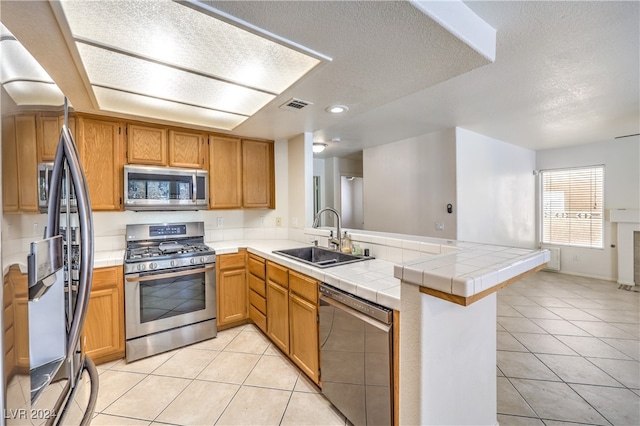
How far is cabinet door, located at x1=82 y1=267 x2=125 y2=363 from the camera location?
2.23 m

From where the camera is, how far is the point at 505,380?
7.11 feet

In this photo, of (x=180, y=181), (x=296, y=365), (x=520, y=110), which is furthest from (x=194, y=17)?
(x=520, y=110)

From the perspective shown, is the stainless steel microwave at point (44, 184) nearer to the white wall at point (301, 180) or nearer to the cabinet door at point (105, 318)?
the cabinet door at point (105, 318)

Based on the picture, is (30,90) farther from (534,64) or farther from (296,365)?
(534,64)

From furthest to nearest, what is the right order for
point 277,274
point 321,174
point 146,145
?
point 321,174, point 146,145, point 277,274

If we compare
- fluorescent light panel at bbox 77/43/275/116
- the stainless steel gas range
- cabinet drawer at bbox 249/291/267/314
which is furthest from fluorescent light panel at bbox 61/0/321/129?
cabinet drawer at bbox 249/291/267/314

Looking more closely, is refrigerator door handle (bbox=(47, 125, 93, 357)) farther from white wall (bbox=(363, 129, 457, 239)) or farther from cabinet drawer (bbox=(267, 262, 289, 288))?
white wall (bbox=(363, 129, 457, 239))

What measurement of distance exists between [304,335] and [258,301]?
2.96ft

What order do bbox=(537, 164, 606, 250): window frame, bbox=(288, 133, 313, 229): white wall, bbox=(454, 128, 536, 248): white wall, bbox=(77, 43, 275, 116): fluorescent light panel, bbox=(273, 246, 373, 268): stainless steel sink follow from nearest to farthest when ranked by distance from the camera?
bbox=(77, 43, 275, 116): fluorescent light panel → bbox=(273, 246, 373, 268): stainless steel sink → bbox=(288, 133, 313, 229): white wall → bbox=(454, 128, 536, 248): white wall → bbox=(537, 164, 606, 250): window frame

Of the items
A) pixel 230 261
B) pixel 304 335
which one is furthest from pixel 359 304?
pixel 230 261

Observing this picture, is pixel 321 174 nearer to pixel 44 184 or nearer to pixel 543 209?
pixel 543 209

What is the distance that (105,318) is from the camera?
228cm

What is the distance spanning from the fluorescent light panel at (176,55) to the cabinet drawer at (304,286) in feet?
4.69

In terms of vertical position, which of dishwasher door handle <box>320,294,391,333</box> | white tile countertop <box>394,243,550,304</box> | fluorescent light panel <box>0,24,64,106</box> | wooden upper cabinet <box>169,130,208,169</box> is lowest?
dishwasher door handle <box>320,294,391,333</box>
